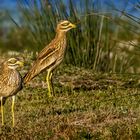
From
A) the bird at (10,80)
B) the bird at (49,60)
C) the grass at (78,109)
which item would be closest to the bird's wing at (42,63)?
the bird at (49,60)

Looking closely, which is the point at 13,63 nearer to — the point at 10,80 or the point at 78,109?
the point at 10,80

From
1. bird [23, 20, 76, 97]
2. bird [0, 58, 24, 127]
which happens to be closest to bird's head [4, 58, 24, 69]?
bird [0, 58, 24, 127]

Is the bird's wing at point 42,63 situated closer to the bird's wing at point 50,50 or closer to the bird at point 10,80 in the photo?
the bird's wing at point 50,50

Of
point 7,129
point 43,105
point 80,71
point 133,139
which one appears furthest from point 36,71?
point 133,139

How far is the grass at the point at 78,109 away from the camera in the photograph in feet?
30.6

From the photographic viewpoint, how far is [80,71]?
14.9 m

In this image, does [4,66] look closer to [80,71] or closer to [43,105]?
[43,105]

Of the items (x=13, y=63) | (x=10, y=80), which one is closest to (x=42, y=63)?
(x=13, y=63)

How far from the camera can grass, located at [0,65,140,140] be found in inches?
367

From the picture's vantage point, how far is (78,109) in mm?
11039

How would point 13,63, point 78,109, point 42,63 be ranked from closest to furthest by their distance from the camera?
point 13,63
point 78,109
point 42,63

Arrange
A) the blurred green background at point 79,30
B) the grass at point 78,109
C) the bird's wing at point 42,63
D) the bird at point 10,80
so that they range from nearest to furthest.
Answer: the grass at point 78,109, the bird at point 10,80, the bird's wing at point 42,63, the blurred green background at point 79,30

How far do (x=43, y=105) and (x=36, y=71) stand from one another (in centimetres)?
118

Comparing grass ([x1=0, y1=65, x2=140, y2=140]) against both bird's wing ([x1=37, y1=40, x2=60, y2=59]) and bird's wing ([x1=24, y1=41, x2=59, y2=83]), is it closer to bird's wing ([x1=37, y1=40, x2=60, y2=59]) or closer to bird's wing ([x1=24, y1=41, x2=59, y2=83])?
bird's wing ([x1=24, y1=41, x2=59, y2=83])
